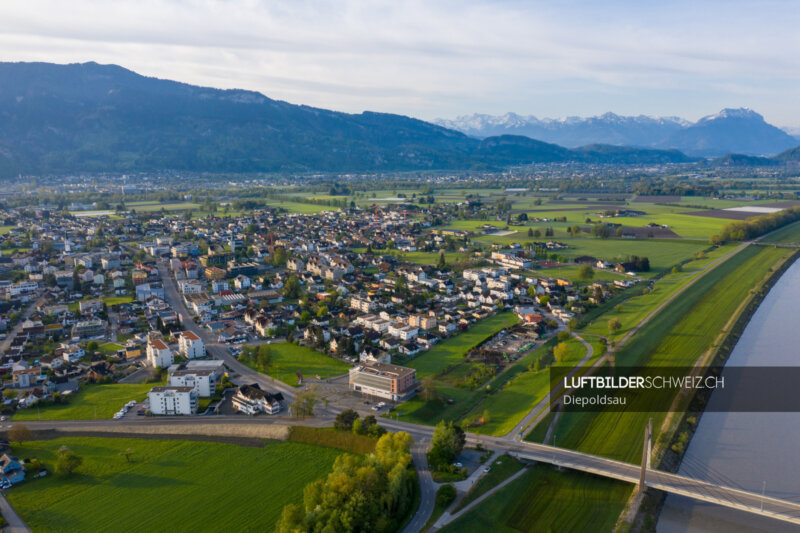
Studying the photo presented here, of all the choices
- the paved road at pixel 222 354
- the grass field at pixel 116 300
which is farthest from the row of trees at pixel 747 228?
the grass field at pixel 116 300

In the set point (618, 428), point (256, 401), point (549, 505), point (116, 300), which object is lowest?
point (549, 505)

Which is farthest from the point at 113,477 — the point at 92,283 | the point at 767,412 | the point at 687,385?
the point at 92,283

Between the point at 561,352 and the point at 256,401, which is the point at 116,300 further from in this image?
the point at 561,352

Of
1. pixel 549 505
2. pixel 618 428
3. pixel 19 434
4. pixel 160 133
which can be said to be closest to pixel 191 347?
pixel 19 434

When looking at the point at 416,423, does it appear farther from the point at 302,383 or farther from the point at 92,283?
the point at 92,283

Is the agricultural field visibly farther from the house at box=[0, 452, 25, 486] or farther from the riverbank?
the house at box=[0, 452, 25, 486]

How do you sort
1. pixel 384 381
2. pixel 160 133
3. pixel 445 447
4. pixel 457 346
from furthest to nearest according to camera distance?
pixel 160 133
pixel 457 346
pixel 384 381
pixel 445 447

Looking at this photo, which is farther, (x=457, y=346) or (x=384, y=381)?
(x=457, y=346)

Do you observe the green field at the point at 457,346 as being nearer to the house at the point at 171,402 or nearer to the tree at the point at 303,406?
the tree at the point at 303,406
